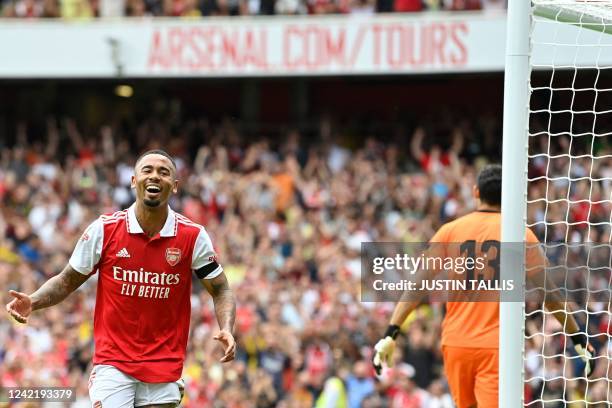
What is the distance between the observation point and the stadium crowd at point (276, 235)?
1367 centimetres

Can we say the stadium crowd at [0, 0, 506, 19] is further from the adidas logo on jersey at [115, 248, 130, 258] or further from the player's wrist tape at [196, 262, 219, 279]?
the adidas logo on jersey at [115, 248, 130, 258]

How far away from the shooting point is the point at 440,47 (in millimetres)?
18672

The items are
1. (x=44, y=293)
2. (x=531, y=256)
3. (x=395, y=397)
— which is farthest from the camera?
(x=395, y=397)

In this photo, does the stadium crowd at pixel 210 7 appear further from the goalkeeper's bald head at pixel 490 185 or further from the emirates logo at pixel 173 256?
the emirates logo at pixel 173 256

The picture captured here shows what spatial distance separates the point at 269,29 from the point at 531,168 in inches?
192

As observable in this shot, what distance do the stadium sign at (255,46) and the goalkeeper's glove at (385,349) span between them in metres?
11.2

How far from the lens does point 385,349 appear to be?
7.77 m

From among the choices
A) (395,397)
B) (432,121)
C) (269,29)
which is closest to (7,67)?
(269,29)

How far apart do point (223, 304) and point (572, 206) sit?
30.6 feet

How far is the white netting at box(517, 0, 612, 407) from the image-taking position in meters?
7.97

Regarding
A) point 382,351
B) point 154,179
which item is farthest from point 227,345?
point 382,351

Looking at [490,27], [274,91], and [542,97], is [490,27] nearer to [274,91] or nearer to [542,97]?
[542,97]

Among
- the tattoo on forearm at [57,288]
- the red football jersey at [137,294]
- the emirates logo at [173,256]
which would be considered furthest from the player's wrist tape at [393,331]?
the tattoo on forearm at [57,288]

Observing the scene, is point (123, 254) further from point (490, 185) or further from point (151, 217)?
point (490, 185)
